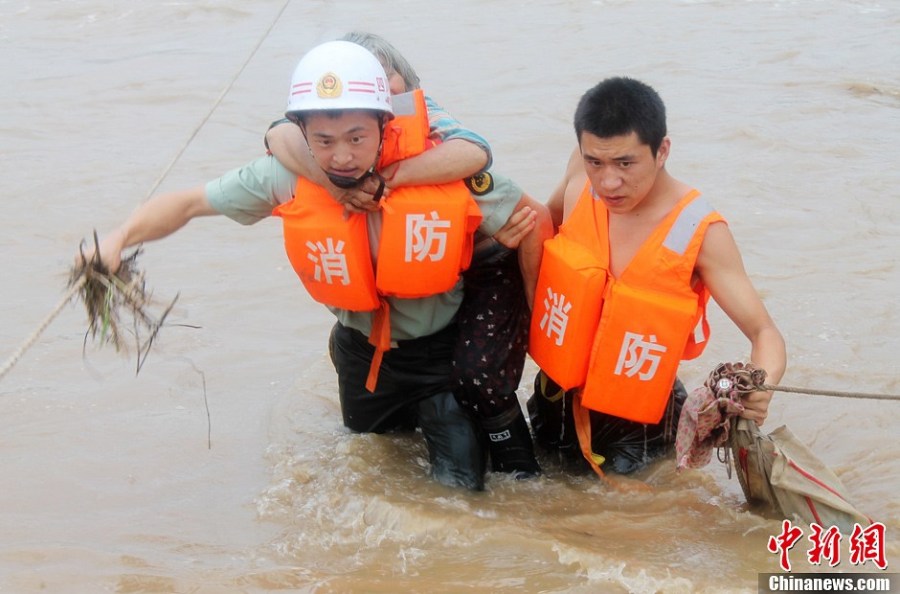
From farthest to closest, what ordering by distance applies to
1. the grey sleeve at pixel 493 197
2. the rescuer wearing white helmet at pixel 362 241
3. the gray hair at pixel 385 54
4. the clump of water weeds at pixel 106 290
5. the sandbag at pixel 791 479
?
the gray hair at pixel 385 54 → the grey sleeve at pixel 493 197 → the sandbag at pixel 791 479 → the rescuer wearing white helmet at pixel 362 241 → the clump of water weeds at pixel 106 290

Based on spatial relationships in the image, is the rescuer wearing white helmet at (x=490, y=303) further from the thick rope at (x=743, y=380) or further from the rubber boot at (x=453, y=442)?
the thick rope at (x=743, y=380)

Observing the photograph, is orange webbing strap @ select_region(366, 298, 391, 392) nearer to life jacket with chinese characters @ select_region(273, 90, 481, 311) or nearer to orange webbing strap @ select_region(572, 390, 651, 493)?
life jacket with chinese characters @ select_region(273, 90, 481, 311)

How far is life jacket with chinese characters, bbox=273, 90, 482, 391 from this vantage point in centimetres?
397

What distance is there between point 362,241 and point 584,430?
1150 mm

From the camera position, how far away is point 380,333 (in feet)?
14.1

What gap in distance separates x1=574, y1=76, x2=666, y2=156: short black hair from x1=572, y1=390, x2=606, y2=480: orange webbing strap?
1.07 metres

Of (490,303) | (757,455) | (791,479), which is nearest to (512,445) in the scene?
(490,303)

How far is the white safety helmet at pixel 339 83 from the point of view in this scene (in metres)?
3.71

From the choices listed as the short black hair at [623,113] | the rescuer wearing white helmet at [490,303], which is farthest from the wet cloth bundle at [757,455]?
the short black hair at [623,113]

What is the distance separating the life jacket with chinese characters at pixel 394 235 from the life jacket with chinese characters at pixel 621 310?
39cm

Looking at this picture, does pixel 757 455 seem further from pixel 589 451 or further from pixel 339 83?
pixel 339 83

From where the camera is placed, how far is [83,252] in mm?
3652

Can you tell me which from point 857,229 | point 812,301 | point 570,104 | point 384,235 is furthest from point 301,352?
point 570,104

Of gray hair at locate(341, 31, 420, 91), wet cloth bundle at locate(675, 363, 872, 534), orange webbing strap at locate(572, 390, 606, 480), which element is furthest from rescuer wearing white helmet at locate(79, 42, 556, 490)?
wet cloth bundle at locate(675, 363, 872, 534)
